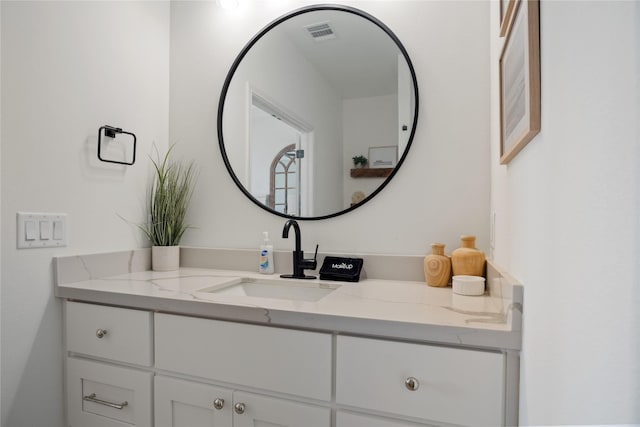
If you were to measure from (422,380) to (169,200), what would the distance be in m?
1.35

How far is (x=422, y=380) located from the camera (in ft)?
2.93

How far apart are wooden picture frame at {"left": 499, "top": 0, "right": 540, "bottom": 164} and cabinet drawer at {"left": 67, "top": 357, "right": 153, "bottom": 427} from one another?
4.13 feet

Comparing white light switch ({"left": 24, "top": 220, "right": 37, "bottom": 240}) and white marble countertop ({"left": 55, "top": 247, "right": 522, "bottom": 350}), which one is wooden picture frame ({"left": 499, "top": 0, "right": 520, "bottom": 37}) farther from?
white light switch ({"left": 24, "top": 220, "right": 37, "bottom": 240})

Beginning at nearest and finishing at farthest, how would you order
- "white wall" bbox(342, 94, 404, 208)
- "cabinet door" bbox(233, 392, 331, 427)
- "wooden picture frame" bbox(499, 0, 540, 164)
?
"wooden picture frame" bbox(499, 0, 540, 164) → "cabinet door" bbox(233, 392, 331, 427) → "white wall" bbox(342, 94, 404, 208)

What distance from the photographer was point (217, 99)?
5.97 feet

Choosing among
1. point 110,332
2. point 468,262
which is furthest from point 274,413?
point 468,262

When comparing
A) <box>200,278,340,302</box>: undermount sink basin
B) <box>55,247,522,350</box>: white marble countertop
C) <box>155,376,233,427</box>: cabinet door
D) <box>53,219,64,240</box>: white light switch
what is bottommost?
<box>155,376,233,427</box>: cabinet door

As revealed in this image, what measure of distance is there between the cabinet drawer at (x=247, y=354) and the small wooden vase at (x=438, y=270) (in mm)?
544

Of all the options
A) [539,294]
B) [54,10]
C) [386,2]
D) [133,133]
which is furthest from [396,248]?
[54,10]

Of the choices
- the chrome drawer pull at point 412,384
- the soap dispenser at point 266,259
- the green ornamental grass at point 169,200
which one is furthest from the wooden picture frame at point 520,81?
the green ornamental grass at point 169,200

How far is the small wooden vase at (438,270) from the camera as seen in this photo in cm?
134

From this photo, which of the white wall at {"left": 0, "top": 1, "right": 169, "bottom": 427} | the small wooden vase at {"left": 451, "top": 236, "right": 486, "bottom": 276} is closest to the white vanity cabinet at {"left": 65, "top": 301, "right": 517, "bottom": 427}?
the white wall at {"left": 0, "top": 1, "right": 169, "bottom": 427}

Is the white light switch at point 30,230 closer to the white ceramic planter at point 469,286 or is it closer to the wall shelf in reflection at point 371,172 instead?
the wall shelf in reflection at point 371,172

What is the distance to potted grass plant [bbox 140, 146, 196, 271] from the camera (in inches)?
66.8
